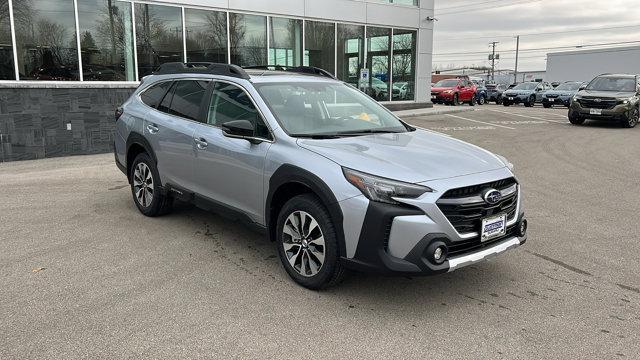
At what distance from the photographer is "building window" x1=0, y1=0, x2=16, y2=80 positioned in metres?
11.4

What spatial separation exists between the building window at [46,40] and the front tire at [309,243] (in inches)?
400

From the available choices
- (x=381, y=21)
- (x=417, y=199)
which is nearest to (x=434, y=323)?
(x=417, y=199)

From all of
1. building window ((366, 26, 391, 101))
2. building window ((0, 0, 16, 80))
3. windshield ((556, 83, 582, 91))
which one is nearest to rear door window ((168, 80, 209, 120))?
building window ((0, 0, 16, 80))

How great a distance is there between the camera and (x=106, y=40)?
13.0 meters

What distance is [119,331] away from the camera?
3.45 metres

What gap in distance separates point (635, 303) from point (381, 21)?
1726 cm

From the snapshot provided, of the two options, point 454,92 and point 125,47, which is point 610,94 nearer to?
point 454,92

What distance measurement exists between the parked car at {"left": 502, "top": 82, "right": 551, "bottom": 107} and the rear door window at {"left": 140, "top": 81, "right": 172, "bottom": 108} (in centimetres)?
2870

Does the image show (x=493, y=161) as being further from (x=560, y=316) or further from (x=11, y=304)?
(x=11, y=304)

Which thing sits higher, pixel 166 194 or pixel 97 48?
pixel 97 48

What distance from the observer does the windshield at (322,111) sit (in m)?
4.54

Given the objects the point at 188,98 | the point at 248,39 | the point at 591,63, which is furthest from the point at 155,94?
the point at 591,63

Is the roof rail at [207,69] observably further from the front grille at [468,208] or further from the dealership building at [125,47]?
the dealership building at [125,47]

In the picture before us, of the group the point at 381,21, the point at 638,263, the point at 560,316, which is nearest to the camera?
the point at 560,316
